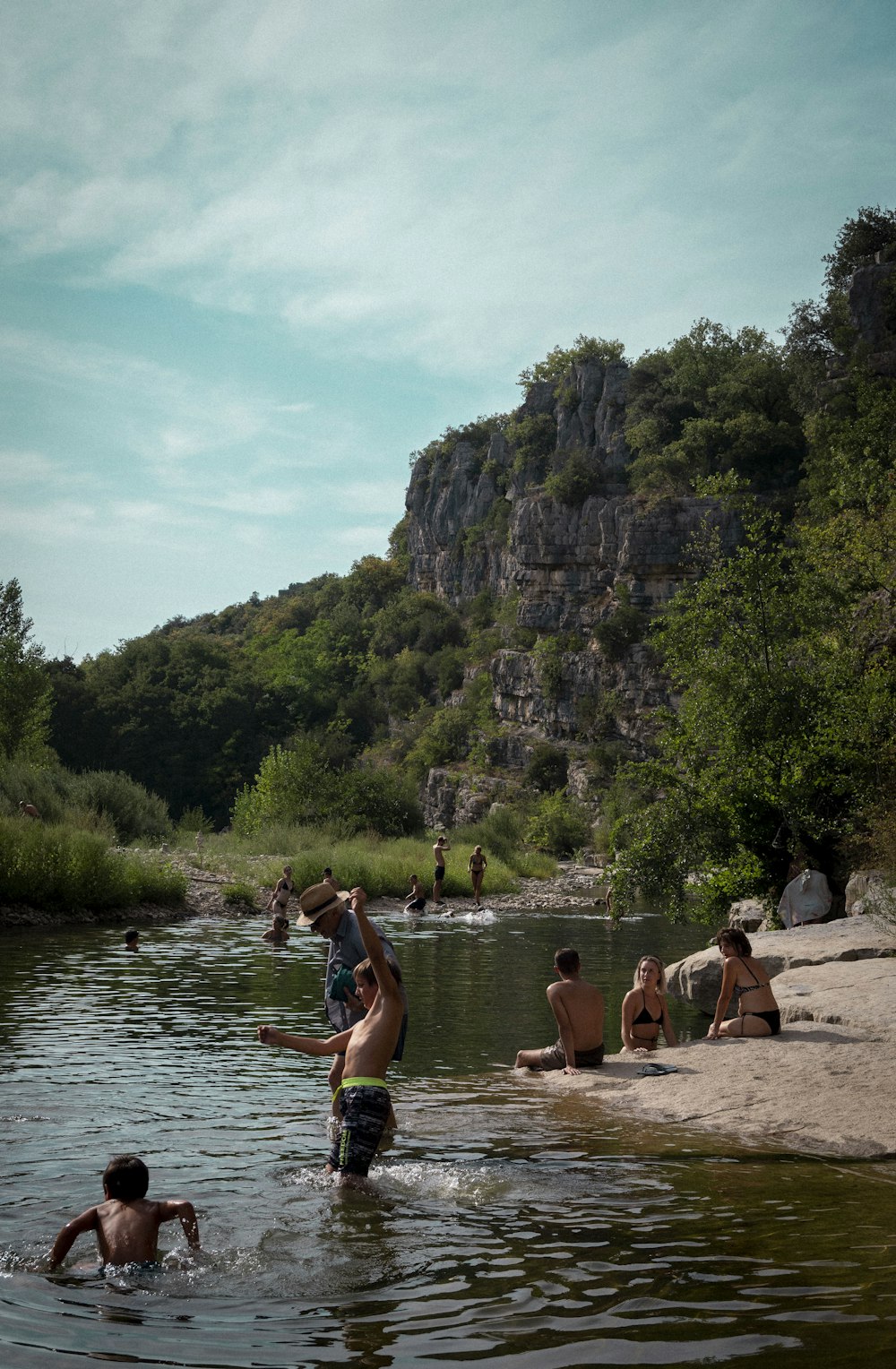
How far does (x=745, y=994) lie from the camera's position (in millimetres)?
11961

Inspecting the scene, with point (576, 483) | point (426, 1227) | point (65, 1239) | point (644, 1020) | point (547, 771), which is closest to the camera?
point (65, 1239)

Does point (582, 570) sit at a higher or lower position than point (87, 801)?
higher

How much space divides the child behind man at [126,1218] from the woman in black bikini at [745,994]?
703cm

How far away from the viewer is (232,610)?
14512cm

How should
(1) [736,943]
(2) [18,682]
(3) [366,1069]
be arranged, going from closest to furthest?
(3) [366,1069]
(1) [736,943]
(2) [18,682]

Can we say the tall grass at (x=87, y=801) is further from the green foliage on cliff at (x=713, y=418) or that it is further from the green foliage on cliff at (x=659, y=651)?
the green foliage on cliff at (x=713, y=418)

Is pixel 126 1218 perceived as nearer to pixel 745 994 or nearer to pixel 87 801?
pixel 745 994

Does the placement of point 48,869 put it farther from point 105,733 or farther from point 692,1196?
point 105,733

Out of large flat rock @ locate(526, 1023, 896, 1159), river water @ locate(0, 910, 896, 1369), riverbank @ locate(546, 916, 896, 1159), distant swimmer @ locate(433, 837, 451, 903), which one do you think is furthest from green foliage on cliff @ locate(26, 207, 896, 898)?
river water @ locate(0, 910, 896, 1369)

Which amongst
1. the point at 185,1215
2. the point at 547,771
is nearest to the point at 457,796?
the point at 547,771

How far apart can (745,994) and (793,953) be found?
3.26 metres

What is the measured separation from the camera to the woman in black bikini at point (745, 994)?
38.7 ft

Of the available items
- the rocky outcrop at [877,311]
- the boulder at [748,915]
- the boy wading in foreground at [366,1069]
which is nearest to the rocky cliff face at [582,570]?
the rocky outcrop at [877,311]

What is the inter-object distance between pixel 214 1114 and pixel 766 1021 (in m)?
5.45
